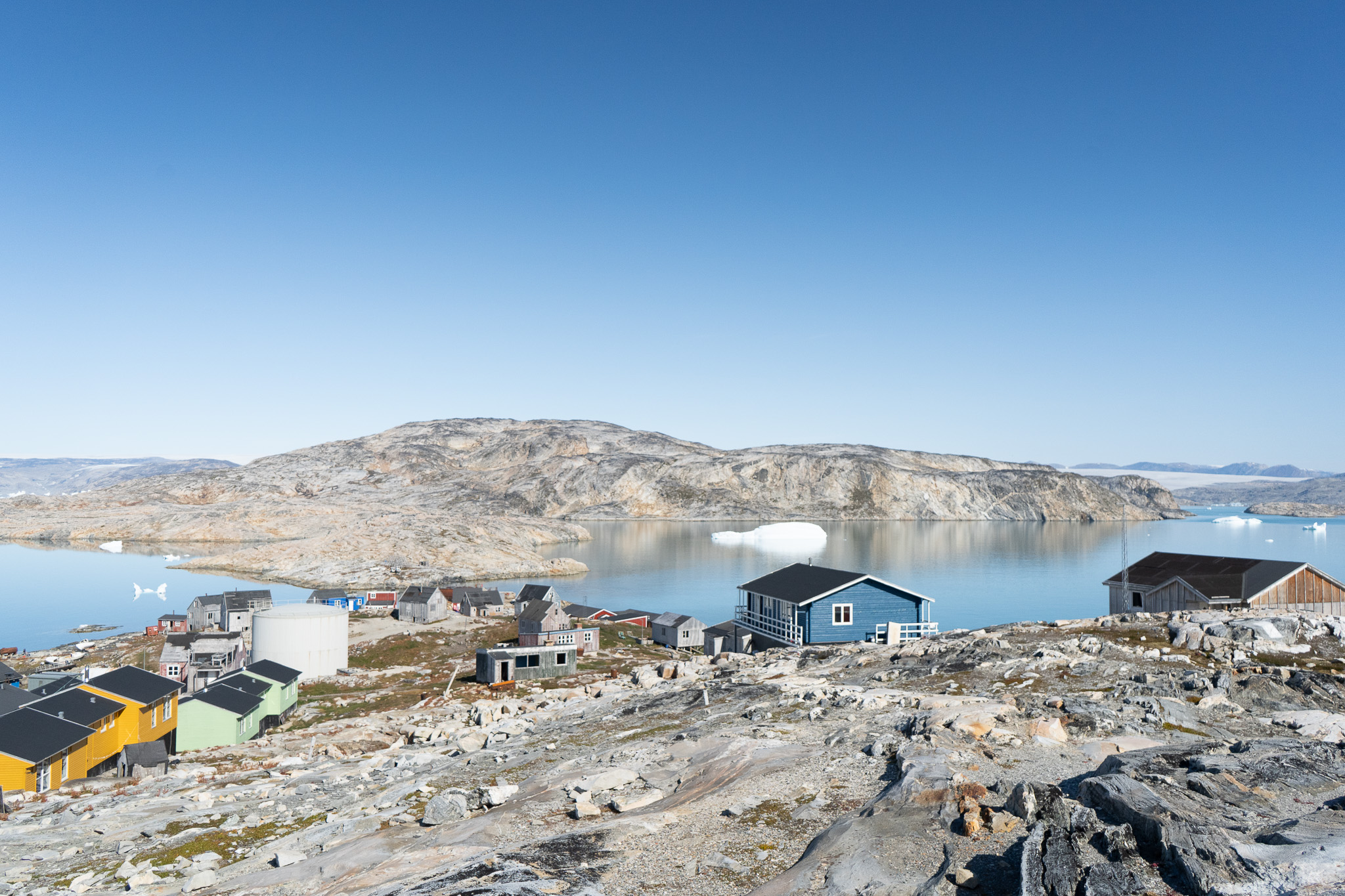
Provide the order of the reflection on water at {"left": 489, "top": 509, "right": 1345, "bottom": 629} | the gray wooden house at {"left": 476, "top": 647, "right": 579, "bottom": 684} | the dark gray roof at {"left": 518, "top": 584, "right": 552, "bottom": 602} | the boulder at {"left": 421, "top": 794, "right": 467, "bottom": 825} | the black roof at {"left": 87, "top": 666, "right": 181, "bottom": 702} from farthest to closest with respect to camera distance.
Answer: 1. the reflection on water at {"left": 489, "top": 509, "right": 1345, "bottom": 629}
2. the dark gray roof at {"left": 518, "top": 584, "right": 552, "bottom": 602}
3. the gray wooden house at {"left": 476, "top": 647, "right": 579, "bottom": 684}
4. the black roof at {"left": 87, "top": 666, "right": 181, "bottom": 702}
5. the boulder at {"left": 421, "top": 794, "right": 467, "bottom": 825}

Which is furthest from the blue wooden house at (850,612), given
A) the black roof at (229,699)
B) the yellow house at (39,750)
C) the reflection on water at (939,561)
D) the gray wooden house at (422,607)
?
the gray wooden house at (422,607)

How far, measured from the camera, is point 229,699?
33.1 meters

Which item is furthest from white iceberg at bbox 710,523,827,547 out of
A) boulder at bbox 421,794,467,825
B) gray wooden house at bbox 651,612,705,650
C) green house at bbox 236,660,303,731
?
boulder at bbox 421,794,467,825

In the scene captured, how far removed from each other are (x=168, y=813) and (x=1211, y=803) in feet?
71.6

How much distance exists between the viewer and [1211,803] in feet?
38.5

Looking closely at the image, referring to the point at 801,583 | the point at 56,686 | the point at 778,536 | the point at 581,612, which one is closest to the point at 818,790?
the point at 801,583

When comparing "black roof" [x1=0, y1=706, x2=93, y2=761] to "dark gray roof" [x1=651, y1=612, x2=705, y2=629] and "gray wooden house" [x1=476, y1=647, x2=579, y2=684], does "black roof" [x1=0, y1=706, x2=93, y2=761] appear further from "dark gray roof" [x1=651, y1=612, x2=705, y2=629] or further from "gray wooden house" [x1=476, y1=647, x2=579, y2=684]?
"dark gray roof" [x1=651, y1=612, x2=705, y2=629]

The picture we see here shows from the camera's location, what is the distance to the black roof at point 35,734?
994 inches

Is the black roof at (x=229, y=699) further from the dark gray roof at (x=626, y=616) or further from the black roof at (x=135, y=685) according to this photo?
the dark gray roof at (x=626, y=616)

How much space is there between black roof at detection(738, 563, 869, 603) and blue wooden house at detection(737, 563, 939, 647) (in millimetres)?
41

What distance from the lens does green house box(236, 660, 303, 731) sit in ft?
114

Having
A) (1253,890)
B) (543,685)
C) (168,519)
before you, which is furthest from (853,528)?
(1253,890)

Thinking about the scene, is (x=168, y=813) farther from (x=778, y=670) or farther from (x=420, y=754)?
(x=778, y=670)

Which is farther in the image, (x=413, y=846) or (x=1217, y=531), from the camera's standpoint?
(x=1217, y=531)
